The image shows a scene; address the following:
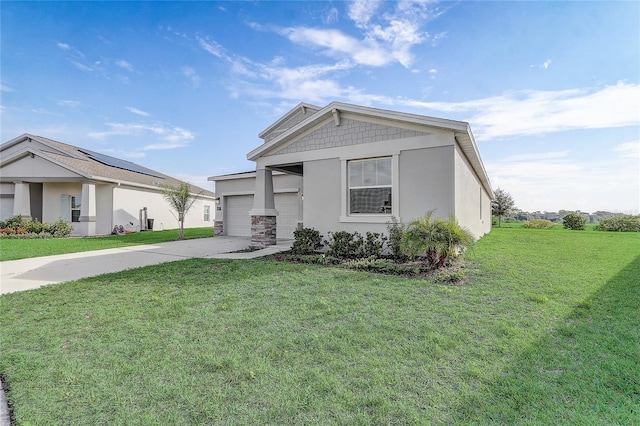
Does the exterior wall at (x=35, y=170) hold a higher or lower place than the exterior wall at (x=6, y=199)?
higher

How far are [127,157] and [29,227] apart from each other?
471 inches

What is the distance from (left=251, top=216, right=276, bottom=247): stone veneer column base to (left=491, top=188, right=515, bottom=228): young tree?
99.2 feet

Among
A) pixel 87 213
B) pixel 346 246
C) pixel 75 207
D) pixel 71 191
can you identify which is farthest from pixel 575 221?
pixel 71 191

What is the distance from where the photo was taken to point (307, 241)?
376 inches

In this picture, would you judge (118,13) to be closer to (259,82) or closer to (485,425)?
(259,82)

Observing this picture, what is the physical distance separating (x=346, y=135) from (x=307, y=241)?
→ 367cm

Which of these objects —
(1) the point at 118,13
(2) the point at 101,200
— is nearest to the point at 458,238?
(1) the point at 118,13

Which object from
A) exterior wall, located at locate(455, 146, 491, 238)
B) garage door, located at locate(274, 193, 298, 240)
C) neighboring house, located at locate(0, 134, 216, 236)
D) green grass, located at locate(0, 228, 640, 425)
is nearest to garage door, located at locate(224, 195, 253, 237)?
garage door, located at locate(274, 193, 298, 240)

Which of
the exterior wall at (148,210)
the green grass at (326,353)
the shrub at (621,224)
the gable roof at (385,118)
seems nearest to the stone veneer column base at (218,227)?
the exterior wall at (148,210)

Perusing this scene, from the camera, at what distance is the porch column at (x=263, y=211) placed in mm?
11211

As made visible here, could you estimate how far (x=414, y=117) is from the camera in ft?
26.5

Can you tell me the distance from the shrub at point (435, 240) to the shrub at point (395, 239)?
107cm

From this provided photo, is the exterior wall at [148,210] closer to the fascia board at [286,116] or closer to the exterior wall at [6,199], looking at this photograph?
the exterior wall at [6,199]

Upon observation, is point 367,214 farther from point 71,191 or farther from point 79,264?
point 71,191
